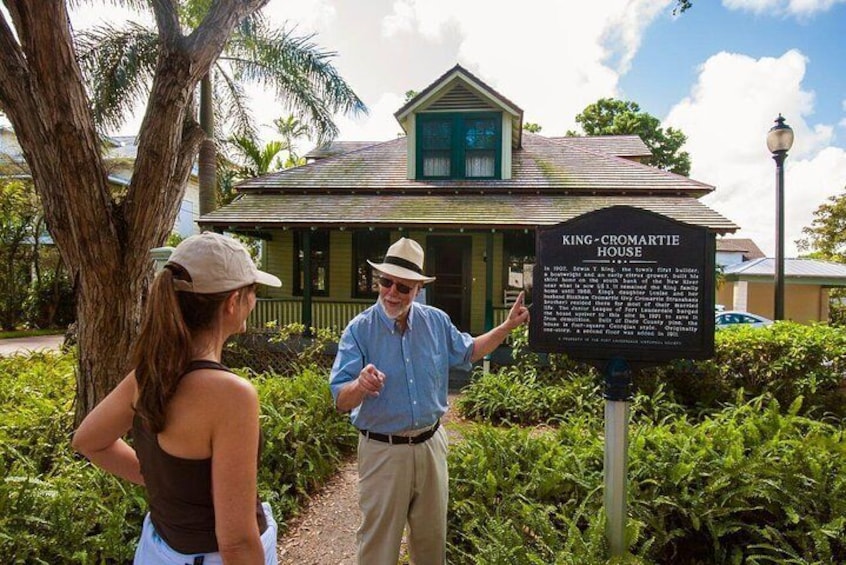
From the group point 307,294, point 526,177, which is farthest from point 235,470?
point 526,177

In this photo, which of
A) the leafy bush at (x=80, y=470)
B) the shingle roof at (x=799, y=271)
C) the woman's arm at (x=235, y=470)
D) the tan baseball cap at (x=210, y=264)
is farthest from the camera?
the shingle roof at (x=799, y=271)

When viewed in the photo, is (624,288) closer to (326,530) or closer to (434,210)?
(326,530)

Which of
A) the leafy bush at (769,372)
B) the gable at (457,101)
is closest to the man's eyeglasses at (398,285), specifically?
the leafy bush at (769,372)

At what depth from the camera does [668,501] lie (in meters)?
3.11

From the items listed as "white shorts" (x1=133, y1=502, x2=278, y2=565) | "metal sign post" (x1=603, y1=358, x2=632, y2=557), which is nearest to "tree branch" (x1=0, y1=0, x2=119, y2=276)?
"white shorts" (x1=133, y1=502, x2=278, y2=565)

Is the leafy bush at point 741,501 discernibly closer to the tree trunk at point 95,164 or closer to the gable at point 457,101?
the tree trunk at point 95,164

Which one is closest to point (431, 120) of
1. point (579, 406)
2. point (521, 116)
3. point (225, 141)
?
point (521, 116)

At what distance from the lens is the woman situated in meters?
1.29

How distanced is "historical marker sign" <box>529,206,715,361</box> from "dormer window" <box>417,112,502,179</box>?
10.3m

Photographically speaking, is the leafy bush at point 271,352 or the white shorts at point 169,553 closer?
the white shorts at point 169,553

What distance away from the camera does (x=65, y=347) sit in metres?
8.96

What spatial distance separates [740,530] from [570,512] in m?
1.04

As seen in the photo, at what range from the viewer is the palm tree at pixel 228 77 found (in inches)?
434

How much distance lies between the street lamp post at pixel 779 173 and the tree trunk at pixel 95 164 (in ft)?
27.3
